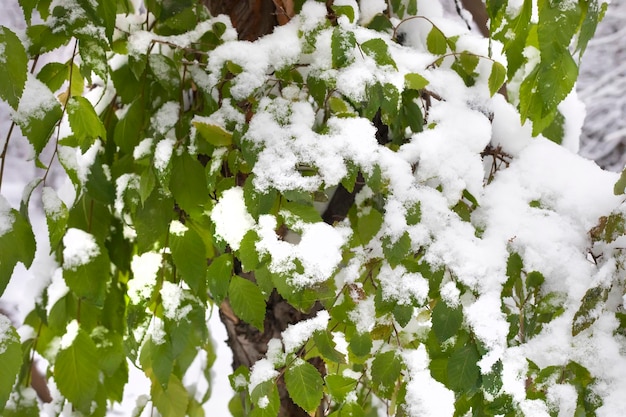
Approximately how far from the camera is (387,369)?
2.29ft

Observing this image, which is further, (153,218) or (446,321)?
(153,218)

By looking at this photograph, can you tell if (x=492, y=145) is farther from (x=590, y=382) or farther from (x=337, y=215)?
(x=590, y=382)

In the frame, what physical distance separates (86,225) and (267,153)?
0.37 metres

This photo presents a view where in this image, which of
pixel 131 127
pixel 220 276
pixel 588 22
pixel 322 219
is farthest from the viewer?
pixel 131 127

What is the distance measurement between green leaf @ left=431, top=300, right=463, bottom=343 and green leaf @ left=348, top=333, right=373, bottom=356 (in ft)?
0.29

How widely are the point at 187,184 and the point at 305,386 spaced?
0.94ft

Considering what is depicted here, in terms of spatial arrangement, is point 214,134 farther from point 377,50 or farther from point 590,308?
point 590,308

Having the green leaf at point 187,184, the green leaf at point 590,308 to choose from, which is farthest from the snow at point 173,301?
the green leaf at point 590,308

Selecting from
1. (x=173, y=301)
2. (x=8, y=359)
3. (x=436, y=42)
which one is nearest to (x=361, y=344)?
Answer: (x=173, y=301)

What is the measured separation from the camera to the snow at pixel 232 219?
2.21 ft

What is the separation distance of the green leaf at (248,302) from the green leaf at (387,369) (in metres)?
0.14

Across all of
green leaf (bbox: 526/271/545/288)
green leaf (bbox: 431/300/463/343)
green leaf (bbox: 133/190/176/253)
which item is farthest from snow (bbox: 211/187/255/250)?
green leaf (bbox: 526/271/545/288)

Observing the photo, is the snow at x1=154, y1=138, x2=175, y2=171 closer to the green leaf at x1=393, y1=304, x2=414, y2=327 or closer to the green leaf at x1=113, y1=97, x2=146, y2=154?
the green leaf at x1=113, y1=97, x2=146, y2=154

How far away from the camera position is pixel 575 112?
1011 mm
